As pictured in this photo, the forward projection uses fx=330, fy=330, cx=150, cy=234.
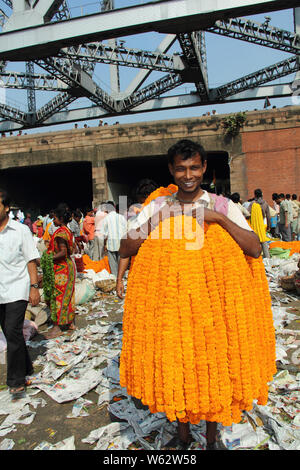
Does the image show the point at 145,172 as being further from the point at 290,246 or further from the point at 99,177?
the point at 290,246

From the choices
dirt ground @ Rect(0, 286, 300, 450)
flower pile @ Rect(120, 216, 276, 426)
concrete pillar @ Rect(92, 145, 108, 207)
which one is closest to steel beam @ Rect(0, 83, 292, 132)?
concrete pillar @ Rect(92, 145, 108, 207)

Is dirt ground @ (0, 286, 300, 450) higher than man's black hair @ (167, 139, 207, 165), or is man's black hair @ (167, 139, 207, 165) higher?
man's black hair @ (167, 139, 207, 165)

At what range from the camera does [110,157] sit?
14.5 metres

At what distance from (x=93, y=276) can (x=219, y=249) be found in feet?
18.5

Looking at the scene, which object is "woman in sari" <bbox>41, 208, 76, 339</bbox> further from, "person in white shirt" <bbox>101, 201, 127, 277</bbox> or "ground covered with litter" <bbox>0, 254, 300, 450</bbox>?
"person in white shirt" <bbox>101, 201, 127, 277</bbox>

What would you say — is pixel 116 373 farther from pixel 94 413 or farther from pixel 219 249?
pixel 219 249

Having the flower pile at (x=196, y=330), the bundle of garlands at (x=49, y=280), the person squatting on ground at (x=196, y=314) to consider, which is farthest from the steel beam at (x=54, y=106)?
the flower pile at (x=196, y=330)

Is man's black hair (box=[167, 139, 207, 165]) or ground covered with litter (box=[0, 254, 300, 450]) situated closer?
man's black hair (box=[167, 139, 207, 165])

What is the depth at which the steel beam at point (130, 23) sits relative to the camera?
12.3 metres

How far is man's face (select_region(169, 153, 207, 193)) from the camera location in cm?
185

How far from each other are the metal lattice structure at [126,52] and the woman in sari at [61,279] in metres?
11.7

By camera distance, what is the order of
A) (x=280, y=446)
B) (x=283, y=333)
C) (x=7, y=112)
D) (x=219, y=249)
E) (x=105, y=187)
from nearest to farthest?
(x=219, y=249)
(x=280, y=446)
(x=283, y=333)
(x=105, y=187)
(x=7, y=112)

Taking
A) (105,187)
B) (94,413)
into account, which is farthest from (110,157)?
(94,413)

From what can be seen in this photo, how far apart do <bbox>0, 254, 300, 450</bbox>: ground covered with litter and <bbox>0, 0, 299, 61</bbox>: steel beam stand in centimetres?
1252
